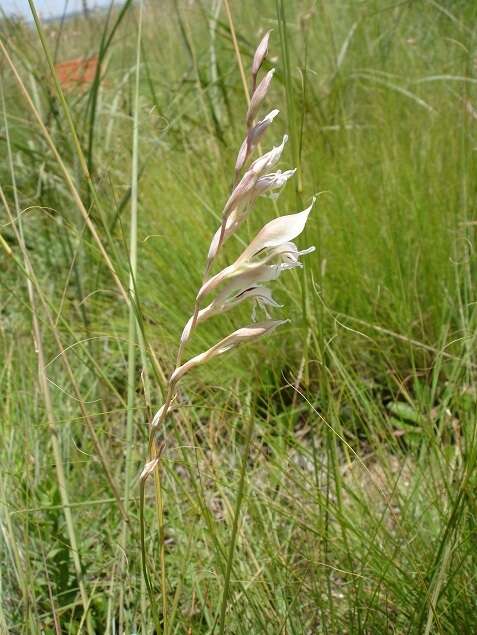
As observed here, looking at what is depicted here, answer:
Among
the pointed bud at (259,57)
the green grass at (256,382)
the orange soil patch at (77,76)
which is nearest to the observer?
the pointed bud at (259,57)

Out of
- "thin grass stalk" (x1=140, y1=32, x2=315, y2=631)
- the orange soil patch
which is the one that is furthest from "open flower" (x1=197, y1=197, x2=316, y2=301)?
the orange soil patch

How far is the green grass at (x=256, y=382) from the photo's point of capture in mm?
834

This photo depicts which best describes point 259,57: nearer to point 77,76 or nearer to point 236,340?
point 236,340

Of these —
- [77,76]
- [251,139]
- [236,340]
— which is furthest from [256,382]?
[77,76]

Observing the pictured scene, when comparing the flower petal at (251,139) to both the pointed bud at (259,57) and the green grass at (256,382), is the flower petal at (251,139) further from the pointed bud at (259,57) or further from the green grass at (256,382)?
the green grass at (256,382)

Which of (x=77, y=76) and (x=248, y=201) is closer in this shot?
(x=248, y=201)

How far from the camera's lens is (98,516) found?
1192mm

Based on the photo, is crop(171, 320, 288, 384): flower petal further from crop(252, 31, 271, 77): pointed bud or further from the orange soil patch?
the orange soil patch

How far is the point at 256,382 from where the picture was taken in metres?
0.56

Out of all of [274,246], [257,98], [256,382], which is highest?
[257,98]

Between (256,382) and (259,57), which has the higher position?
(259,57)

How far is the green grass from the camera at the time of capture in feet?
2.74

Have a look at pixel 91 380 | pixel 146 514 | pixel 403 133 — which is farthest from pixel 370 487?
pixel 403 133

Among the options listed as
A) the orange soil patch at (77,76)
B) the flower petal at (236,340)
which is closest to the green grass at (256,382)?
the flower petal at (236,340)
